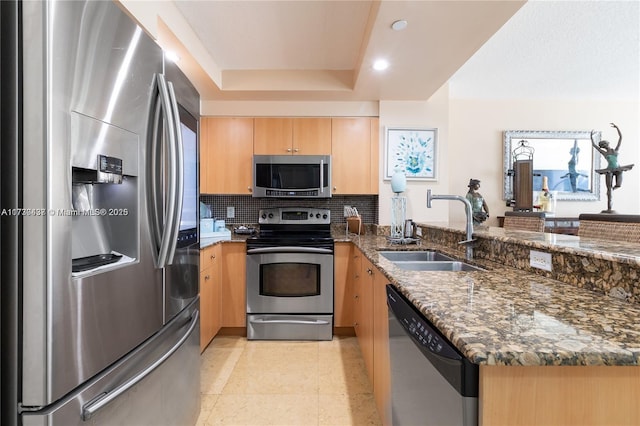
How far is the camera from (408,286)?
1.04 m

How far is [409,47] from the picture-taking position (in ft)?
6.64

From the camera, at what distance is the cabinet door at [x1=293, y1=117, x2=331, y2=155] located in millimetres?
3104

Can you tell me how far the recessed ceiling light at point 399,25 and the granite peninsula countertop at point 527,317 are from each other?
55.3 inches

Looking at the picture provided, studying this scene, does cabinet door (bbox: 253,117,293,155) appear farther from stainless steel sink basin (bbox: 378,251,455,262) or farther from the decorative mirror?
the decorative mirror

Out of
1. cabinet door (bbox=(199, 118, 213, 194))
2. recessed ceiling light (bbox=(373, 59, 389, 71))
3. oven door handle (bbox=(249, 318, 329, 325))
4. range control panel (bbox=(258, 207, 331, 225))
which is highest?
recessed ceiling light (bbox=(373, 59, 389, 71))

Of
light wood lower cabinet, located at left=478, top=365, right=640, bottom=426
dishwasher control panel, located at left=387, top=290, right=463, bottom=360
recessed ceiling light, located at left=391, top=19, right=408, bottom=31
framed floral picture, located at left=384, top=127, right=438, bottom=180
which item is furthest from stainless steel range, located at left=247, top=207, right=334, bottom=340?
light wood lower cabinet, located at left=478, top=365, right=640, bottom=426

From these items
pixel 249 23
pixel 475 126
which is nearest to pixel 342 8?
pixel 249 23

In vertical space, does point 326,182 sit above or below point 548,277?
above

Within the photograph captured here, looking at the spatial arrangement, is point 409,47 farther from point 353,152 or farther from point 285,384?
point 285,384

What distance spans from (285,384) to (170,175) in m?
1.63

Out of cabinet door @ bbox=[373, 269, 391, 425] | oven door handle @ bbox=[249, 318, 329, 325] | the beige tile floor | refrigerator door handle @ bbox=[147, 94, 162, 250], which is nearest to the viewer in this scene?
refrigerator door handle @ bbox=[147, 94, 162, 250]

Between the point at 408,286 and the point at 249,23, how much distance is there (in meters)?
2.15

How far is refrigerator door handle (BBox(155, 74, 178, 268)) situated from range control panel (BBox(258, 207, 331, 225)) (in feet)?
7.04
